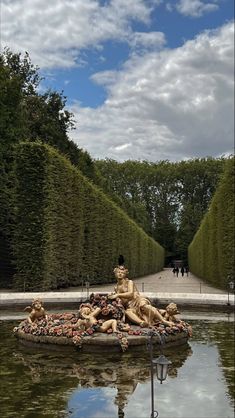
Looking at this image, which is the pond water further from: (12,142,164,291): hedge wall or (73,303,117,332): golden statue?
(12,142,164,291): hedge wall

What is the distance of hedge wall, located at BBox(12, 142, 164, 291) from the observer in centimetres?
2042

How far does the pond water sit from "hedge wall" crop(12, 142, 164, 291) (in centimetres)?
1143

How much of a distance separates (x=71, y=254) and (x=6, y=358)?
16.5 meters

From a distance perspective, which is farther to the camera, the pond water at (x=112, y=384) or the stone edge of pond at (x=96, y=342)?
the stone edge of pond at (x=96, y=342)

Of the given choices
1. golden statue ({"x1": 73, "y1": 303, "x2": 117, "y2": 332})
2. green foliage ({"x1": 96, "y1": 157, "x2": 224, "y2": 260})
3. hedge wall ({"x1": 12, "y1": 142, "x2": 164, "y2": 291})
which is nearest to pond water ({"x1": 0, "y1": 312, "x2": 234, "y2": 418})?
golden statue ({"x1": 73, "y1": 303, "x2": 117, "y2": 332})

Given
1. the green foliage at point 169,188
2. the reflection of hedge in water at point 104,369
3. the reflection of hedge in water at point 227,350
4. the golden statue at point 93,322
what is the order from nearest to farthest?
1. the reflection of hedge in water at point 104,369
2. the reflection of hedge in water at point 227,350
3. the golden statue at point 93,322
4. the green foliage at point 169,188

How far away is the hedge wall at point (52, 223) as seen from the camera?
20.4 meters

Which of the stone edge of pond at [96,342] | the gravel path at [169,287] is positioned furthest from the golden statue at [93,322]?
the gravel path at [169,287]

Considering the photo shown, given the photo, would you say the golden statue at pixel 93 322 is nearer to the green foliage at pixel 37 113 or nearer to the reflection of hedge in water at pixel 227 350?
the reflection of hedge in water at pixel 227 350

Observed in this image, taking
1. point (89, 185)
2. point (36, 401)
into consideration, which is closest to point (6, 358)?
point (36, 401)

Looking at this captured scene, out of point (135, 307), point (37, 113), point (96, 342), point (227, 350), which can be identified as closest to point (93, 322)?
point (96, 342)

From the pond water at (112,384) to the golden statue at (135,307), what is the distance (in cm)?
60

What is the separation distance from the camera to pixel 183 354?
8.22m

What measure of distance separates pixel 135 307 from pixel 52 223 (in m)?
13.0
